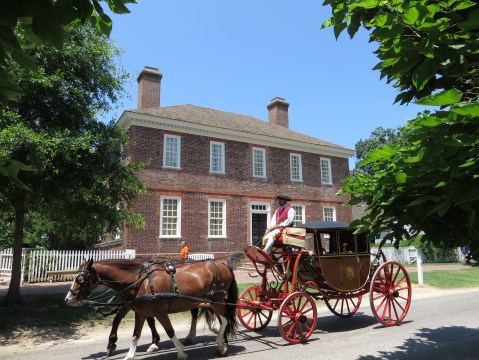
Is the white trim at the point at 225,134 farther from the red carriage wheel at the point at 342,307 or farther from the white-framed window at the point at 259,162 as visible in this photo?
the red carriage wheel at the point at 342,307

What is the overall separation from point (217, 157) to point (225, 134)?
1559 millimetres

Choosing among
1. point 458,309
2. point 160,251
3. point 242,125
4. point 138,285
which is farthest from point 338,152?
point 138,285

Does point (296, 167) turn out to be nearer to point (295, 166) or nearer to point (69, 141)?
point (295, 166)

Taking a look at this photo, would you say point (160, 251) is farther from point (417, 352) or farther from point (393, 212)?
point (393, 212)

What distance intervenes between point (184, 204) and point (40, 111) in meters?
11.7

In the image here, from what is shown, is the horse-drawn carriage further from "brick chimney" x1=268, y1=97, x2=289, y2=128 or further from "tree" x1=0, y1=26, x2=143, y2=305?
"brick chimney" x1=268, y1=97, x2=289, y2=128

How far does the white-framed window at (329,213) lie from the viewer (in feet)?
87.6

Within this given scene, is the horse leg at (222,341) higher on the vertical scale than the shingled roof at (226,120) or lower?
lower

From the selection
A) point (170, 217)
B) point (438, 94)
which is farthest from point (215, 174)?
point (438, 94)

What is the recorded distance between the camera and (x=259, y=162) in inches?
957

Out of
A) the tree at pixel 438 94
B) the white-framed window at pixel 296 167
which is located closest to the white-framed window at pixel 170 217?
the white-framed window at pixel 296 167

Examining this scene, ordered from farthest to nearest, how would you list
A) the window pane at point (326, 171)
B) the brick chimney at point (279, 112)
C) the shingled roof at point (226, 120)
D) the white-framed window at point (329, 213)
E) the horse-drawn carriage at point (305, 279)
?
the brick chimney at point (279, 112), the window pane at point (326, 171), the white-framed window at point (329, 213), the shingled roof at point (226, 120), the horse-drawn carriage at point (305, 279)

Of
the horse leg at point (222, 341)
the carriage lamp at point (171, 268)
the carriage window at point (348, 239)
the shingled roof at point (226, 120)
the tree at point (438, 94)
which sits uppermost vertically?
the shingled roof at point (226, 120)

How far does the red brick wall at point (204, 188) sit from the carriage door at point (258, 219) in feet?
1.49
